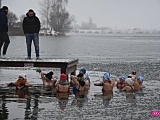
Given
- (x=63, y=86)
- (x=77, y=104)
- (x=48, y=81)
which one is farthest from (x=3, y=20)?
(x=77, y=104)

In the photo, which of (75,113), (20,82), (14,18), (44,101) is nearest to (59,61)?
(20,82)

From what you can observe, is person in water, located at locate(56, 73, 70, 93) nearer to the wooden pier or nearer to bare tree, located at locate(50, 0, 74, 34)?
the wooden pier

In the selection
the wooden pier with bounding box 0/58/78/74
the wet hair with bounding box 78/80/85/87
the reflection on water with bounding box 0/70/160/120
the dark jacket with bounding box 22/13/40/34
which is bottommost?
the reflection on water with bounding box 0/70/160/120

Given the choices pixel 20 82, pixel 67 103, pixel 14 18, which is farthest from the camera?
pixel 14 18

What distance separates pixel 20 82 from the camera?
15.3 m

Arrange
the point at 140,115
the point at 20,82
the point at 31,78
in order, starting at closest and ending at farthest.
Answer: the point at 140,115 → the point at 20,82 → the point at 31,78

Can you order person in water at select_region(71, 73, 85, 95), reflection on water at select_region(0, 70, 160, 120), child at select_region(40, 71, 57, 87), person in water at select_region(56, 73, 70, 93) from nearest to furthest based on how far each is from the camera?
reflection on water at select_region(0, 70, 160, 120) < person in water at select_region(56, 73, 70, 93) < person in water at select_region(71, 73, 85, 95) < child at select_region(40, 71, 57, 87)

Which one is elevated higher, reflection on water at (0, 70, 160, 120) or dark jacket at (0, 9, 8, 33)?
dark jacket at (0, 9, 8, 33)

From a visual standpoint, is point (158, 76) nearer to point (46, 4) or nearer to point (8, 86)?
point (8, 86)

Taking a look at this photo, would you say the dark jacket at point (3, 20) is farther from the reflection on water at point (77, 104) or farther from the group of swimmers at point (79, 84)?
the reflection on water at point (77, 104)

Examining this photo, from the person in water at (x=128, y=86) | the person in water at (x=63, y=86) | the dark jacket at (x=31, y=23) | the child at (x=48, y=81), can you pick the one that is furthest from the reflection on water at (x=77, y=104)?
the dark jacket at (x=31, y=23)

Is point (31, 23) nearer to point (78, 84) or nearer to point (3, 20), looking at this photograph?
point (3, 20)

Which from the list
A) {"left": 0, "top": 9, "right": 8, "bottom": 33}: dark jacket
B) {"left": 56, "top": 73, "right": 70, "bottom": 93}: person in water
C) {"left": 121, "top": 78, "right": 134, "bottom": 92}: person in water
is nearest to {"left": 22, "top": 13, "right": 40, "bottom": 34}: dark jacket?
{"left": 0, "top": 9, "right": 8, "bottom": 33}: dark jacket

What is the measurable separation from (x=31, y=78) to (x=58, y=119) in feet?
27.7
